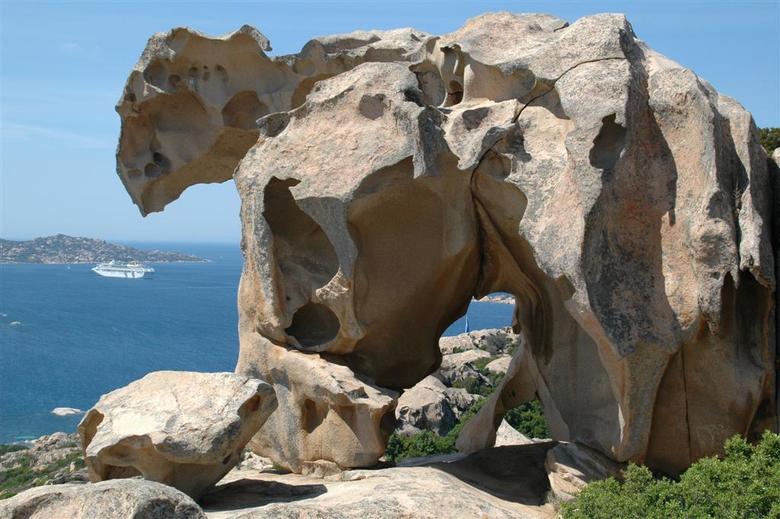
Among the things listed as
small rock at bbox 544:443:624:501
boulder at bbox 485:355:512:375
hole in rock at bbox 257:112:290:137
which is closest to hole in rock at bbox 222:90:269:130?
hole in rock at bbox 257:112:290:137

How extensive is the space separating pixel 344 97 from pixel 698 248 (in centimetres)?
458

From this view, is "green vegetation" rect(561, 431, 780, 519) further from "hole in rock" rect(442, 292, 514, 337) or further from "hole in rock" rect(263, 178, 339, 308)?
"hole in rock" rect(442, 292, 514, 337)

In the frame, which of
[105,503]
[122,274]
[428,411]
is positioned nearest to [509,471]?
[105,503]

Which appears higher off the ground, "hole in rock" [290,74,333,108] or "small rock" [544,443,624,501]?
"hole in rock" [290,74,333,108]

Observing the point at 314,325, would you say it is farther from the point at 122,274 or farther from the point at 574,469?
the point at 122,274

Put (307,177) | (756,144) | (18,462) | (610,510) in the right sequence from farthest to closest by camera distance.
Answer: (18,462), (307,177), (756,144), (610,510)

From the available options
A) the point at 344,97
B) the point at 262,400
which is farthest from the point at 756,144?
the point at 262,400

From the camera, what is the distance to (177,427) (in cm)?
988

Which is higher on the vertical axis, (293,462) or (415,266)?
(415,266)

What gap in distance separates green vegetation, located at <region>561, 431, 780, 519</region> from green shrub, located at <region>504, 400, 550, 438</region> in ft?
37.7

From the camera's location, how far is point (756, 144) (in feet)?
37.1

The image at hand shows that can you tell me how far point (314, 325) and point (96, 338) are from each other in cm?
8950

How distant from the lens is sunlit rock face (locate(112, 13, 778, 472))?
10.6 meters

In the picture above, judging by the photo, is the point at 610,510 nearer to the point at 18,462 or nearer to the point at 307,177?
the point at 307,177
